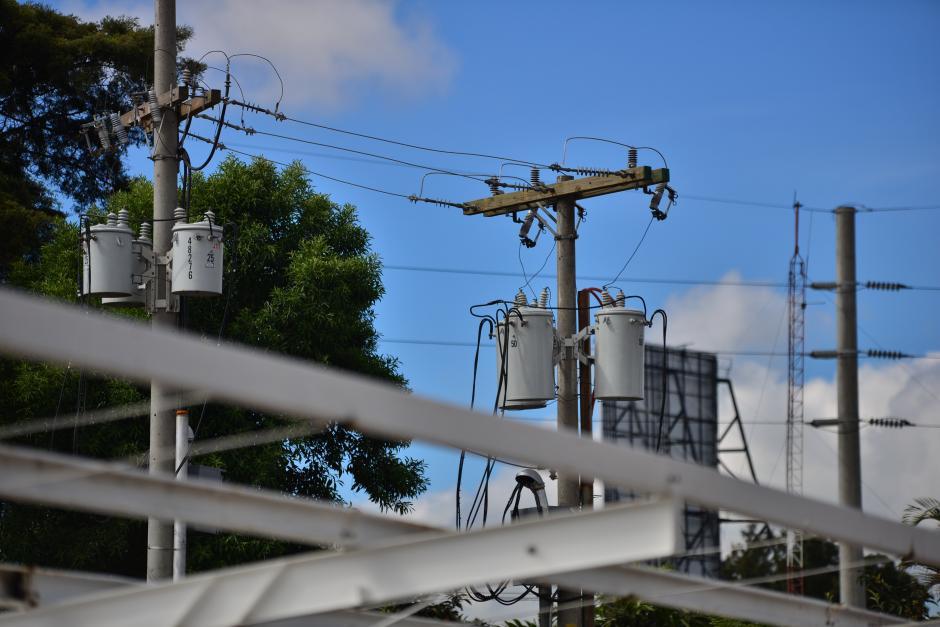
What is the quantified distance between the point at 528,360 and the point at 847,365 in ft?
15.0

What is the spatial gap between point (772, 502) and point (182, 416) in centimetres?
728

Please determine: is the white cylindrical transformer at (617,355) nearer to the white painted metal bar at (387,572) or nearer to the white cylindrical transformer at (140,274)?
the white cylindrical transformer at (140,274)

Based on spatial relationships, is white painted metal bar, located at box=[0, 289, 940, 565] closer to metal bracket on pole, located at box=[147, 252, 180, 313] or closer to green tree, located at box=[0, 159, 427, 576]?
metal bracket on pole, located at box=[147, 252, 180, 313]

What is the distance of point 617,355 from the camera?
1320 centimetres

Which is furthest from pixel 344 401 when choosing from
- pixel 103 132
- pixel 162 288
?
pixel 103 132

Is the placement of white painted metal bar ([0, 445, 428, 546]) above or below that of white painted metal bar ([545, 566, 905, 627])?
above

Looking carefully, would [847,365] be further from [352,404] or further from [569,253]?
[352,404]

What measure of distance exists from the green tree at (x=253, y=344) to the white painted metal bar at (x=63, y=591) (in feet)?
42.6

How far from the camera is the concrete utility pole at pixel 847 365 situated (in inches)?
583

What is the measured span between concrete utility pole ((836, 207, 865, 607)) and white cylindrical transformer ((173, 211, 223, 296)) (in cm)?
763

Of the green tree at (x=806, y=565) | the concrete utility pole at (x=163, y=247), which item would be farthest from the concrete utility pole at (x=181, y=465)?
the green tree at (x=806, y=565)

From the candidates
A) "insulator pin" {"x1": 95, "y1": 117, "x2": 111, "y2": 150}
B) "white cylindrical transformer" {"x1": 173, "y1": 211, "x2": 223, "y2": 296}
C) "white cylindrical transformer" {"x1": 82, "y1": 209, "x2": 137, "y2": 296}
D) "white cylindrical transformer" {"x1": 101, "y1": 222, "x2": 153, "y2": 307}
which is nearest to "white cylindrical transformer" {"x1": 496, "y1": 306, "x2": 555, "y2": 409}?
"white cylindrical transformer" {"x1": 173, "y1": 211, "x2": 223, "y2": 296}

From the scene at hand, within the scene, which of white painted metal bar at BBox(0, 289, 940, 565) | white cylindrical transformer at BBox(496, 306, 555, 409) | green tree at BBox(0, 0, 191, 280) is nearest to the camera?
white painted metal bar at BBox(0, 289, 940, 565)

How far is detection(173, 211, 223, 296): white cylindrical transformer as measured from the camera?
11.2 meters
